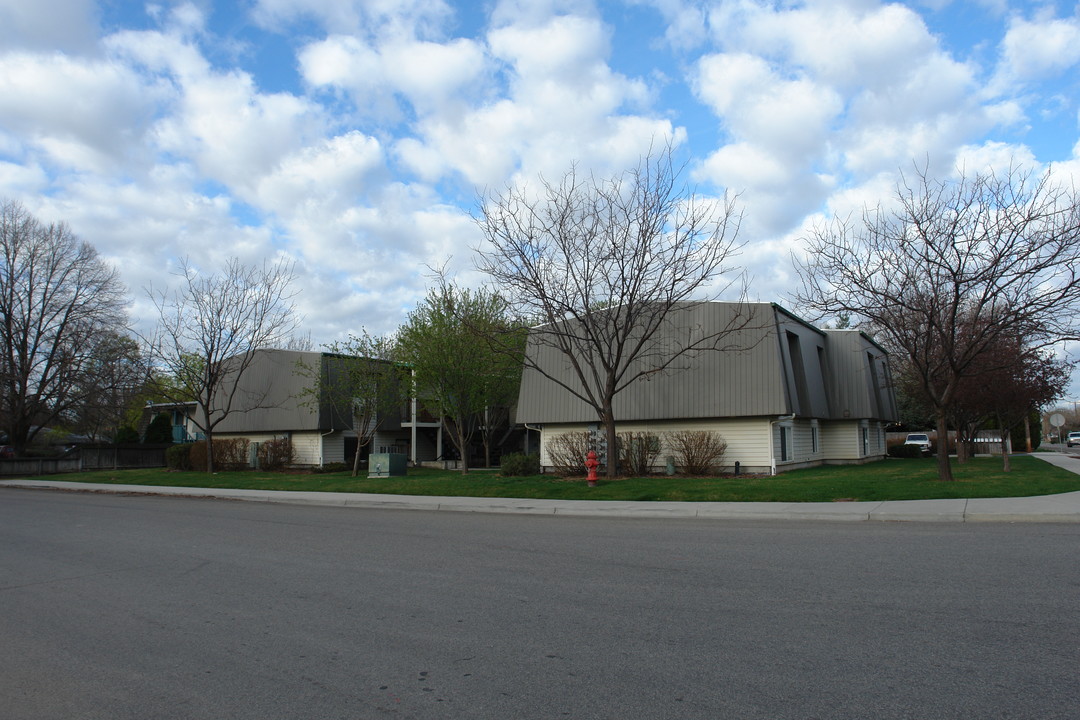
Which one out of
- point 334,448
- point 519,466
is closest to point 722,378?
point 519,466

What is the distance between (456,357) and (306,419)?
1168 cm

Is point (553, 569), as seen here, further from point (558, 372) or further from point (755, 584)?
point (558, 372)

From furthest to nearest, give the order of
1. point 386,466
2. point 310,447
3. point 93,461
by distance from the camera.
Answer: point 93,461 < point 310,447 < point 386,466

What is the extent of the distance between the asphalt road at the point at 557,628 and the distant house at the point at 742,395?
48.4 feet

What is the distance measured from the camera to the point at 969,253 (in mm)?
18484

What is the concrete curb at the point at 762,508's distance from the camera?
1259cm

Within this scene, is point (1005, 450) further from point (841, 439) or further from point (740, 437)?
point (841, 439)

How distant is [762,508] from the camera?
14.6 m

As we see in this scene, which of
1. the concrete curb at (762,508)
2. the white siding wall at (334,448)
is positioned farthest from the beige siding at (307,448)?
the concrete curb at (762,508)

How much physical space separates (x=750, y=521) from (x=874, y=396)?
82.3 feet

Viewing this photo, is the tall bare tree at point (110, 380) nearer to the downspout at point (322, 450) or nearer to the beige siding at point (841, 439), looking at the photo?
the downspout at point (322, 450)

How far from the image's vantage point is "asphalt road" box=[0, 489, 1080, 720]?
4453 millimetres

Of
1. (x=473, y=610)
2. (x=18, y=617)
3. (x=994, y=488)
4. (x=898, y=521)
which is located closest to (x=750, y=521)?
(x=898, y=521)

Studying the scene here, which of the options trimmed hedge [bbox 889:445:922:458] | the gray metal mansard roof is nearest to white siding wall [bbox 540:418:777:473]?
the gray metal mansard roof
